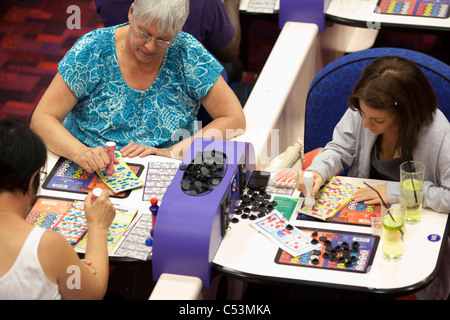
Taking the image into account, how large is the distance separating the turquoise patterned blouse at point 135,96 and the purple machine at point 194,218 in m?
0.55

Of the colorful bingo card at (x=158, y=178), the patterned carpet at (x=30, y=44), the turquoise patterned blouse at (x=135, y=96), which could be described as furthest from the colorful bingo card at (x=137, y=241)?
the patterned carpet at (x=30, y=44)

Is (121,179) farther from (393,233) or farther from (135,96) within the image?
(393,233)

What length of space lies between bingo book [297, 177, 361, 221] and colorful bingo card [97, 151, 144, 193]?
1.92ft

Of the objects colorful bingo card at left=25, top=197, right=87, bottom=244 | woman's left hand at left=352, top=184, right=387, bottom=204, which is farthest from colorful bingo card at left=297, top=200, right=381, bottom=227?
colorful bingo card at left=25, top=197, right=87, bottom=244

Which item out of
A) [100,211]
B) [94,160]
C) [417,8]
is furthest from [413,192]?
[417,8]

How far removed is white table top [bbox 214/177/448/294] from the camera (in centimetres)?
197

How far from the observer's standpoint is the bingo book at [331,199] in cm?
226

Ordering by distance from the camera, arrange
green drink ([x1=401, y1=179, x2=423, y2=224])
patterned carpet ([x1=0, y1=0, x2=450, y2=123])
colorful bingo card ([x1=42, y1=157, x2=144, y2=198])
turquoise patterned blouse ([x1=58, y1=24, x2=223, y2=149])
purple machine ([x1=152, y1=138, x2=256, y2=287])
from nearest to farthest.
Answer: purple machine ([x1=152, y1=138, x2=256, y2=287])
green drink ([x1=401, y1=179, x2=423, y2=224])
colorful bingo card ([x1=42, y1=157, x2=144, y2=198])
turquoise patterned blouse ([x1=58, y1=24, x2=223, y2=149])
patterned carpet ([x1=0, y1=0, x2=450, y2=123])

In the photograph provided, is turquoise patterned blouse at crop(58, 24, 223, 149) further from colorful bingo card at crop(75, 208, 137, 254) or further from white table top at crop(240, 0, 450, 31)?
white table top at crop(240, 0, 450, 31)

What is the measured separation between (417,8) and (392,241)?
1898 mm

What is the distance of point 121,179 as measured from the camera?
2.46 metres

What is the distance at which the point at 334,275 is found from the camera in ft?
6.58

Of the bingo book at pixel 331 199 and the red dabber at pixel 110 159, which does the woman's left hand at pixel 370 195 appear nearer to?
the bingo book at pixel 331 199

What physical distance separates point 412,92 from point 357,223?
1.50ft
